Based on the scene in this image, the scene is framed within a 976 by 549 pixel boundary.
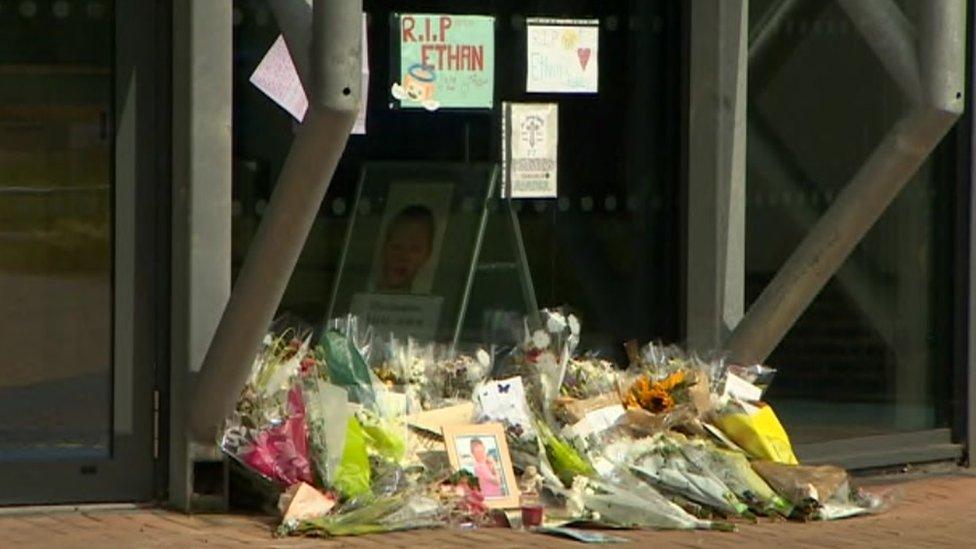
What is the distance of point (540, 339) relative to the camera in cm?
902

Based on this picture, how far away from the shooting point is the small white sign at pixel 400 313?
8883 millimetres

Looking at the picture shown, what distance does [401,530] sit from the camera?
26.3ft

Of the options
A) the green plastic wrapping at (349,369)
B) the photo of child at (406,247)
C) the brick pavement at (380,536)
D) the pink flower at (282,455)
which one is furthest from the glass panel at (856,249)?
the pink flower at (282,455)

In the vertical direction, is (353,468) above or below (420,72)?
below

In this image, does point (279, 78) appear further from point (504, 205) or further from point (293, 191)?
point (504, 205)

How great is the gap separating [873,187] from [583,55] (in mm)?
1389

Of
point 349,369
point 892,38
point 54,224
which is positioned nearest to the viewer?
point 54,224

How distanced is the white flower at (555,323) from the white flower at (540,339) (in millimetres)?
36

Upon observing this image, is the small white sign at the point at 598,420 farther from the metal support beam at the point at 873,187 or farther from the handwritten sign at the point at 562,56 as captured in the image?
the handwritten sign at the point at 562,56

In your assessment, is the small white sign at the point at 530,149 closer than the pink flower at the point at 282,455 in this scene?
No

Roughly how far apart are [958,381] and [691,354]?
1806mm

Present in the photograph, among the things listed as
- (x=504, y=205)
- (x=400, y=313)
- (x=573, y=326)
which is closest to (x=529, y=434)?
(x=573, y=326)

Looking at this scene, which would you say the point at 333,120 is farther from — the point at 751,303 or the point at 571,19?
the point at 751,303

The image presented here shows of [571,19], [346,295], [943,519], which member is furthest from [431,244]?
[943,519]
